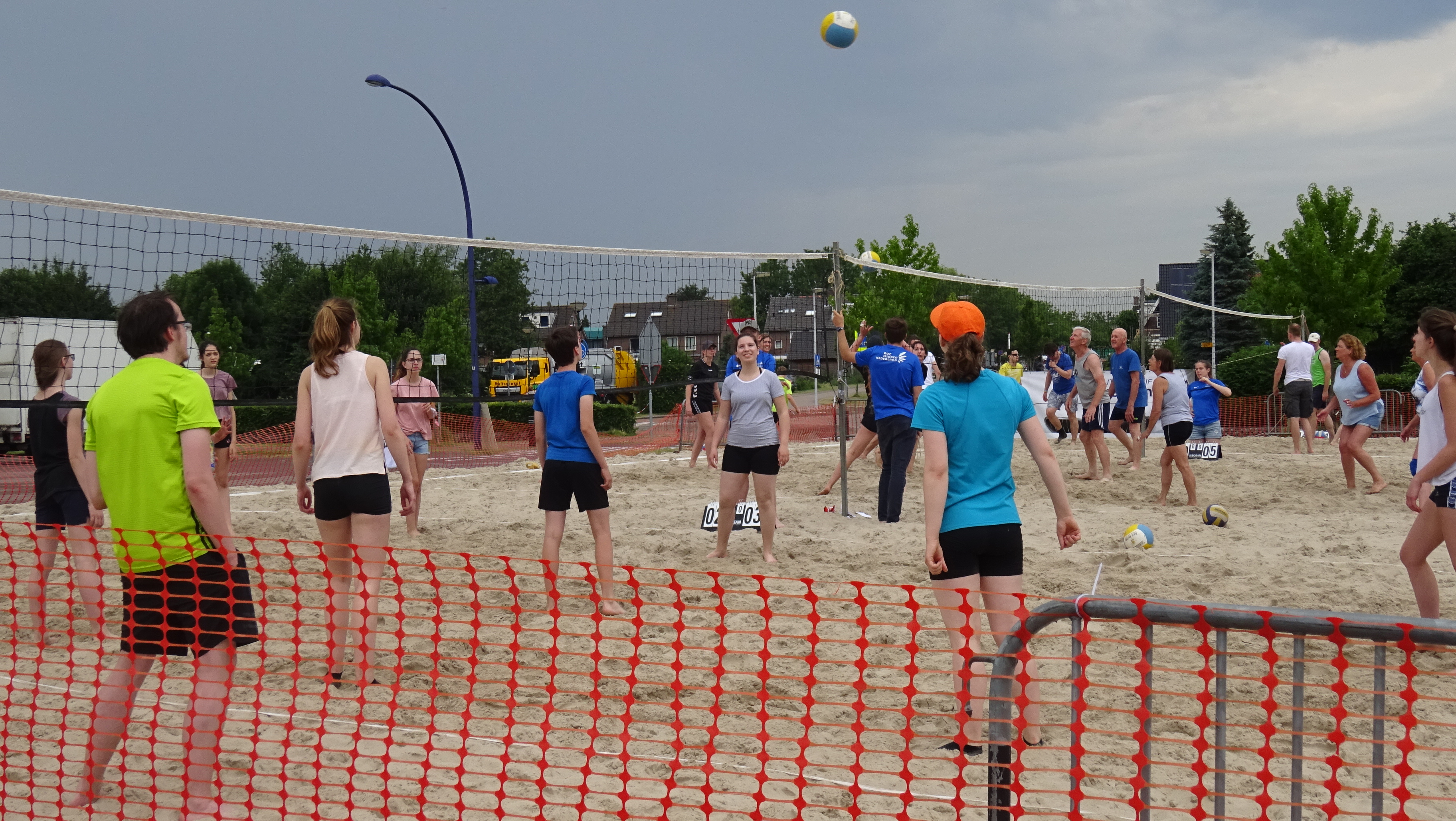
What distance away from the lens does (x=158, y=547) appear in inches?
132

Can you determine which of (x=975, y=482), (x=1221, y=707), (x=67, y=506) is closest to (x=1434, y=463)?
(x=975, y=482)

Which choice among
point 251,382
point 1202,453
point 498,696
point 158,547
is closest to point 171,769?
point 158,547

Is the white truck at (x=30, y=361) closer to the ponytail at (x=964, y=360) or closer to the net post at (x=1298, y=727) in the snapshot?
the ponytail at (x=964, y=360)

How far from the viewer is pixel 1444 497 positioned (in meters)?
4.45

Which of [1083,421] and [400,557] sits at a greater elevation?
[1083,421]

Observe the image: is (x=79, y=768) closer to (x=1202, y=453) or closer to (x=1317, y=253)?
(x=1202, y=453)

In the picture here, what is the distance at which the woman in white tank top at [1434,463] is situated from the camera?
14.3 ft

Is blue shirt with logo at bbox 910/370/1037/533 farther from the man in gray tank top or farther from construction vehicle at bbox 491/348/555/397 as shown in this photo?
construction vehicle at bbox 491/348/555/397

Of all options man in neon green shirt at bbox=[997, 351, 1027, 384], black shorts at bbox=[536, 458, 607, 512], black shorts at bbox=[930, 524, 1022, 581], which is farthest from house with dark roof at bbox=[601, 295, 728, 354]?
man in neon green shirt at bbox=[997, 351, 1027, 384]

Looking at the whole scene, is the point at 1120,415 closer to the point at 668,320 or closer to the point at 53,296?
the point at 668,320

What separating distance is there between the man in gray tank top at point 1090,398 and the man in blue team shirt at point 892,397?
2692 mm

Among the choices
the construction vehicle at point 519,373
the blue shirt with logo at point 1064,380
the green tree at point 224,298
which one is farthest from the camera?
the green tree at point 224,298

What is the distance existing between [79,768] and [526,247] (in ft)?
18.3

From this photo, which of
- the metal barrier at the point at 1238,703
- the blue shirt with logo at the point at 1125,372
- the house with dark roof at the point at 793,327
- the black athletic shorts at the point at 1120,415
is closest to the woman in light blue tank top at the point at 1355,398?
the blue shirt with logo at the point at 1125,372
